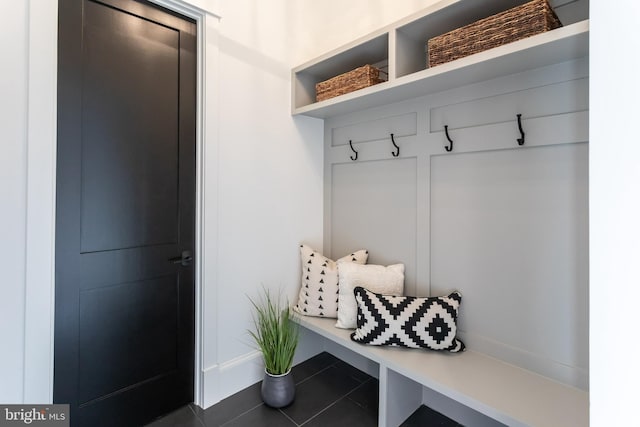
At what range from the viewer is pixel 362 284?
1.79 m

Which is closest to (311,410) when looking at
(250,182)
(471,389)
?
(471,389)

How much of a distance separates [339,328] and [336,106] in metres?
1.29

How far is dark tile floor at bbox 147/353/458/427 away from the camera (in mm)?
1613

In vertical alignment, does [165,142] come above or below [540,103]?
below

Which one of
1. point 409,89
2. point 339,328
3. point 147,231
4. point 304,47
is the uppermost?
point 304,47

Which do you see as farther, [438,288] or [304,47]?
[304,47]

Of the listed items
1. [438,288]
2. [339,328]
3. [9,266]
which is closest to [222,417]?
[339,328]

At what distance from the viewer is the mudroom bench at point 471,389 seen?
1.15 meters

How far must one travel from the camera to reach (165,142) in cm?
161

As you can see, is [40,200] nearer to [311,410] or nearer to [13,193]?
[13,193]
